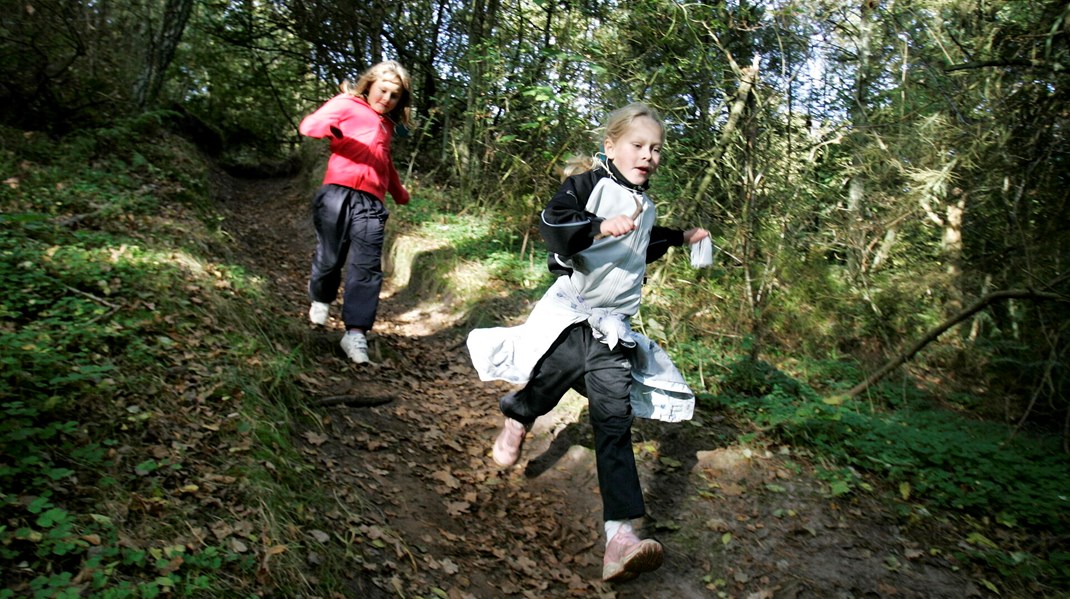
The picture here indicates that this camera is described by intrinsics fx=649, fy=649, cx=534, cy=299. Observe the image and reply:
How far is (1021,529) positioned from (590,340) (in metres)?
2.96

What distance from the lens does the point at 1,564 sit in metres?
2.02

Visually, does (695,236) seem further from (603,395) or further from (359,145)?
(359,145)

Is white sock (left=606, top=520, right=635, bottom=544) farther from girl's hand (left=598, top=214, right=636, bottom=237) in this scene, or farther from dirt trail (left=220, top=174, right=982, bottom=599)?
girl's hand (left=598, top=214, right=636, bottom=237)

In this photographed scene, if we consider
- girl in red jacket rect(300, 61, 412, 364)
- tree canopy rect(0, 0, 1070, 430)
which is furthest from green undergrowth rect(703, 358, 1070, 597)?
girl in red jacket rect(300, 61, 412, 364)

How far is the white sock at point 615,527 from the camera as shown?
3.28 meters

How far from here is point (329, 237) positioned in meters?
5.14

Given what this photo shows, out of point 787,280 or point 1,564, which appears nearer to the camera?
point 1,564

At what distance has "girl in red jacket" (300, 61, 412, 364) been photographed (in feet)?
16.5

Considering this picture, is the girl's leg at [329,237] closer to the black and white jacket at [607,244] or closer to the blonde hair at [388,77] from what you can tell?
the blonde hair at [388,77]

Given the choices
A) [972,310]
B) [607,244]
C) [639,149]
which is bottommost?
[972,310]

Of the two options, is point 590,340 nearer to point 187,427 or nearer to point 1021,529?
point 187,427

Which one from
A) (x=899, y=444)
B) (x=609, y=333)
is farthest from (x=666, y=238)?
(x=899, y=444)

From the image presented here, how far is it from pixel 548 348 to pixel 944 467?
309 cm

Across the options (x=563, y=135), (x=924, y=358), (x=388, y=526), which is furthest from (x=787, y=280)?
(x=388, y=526)
